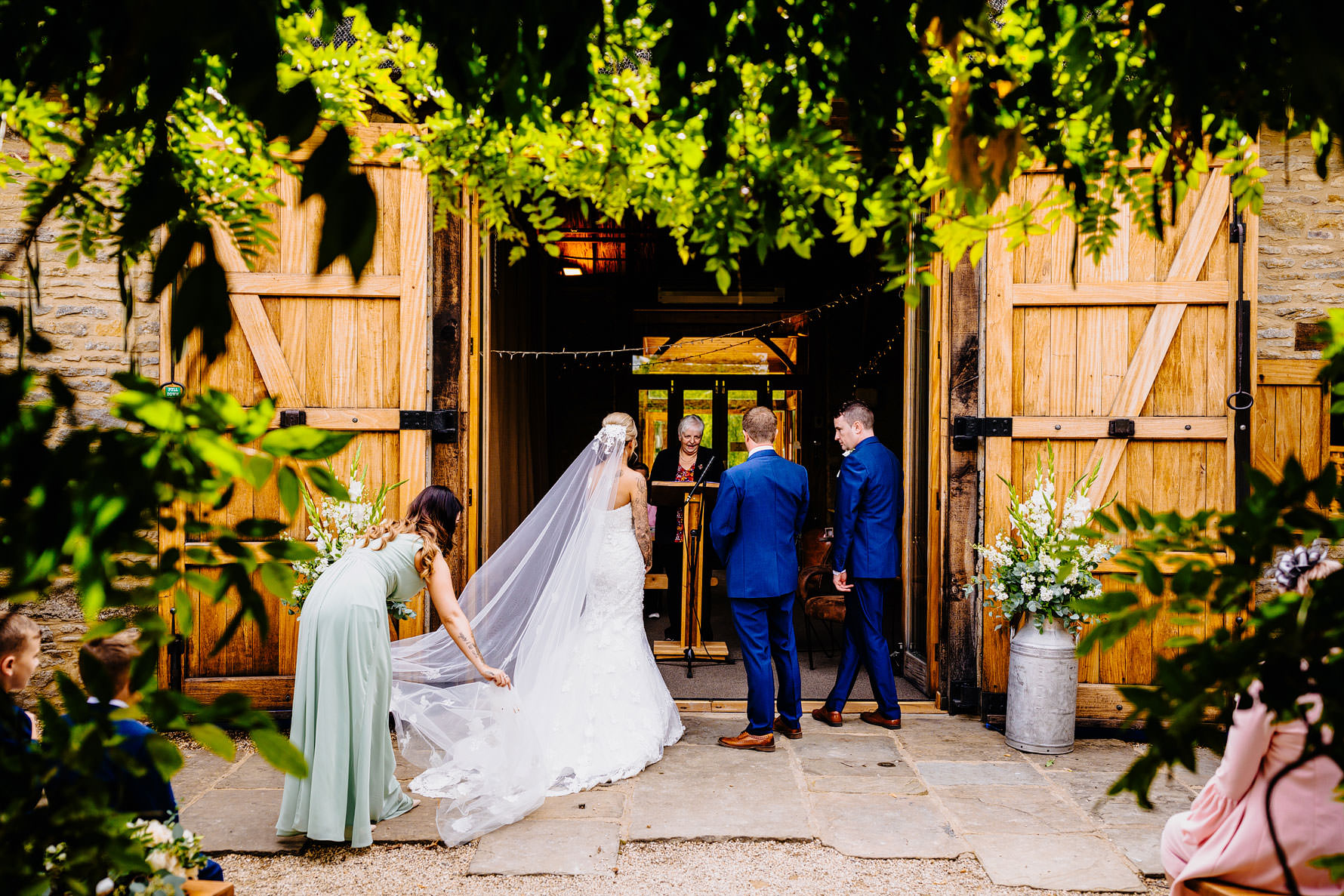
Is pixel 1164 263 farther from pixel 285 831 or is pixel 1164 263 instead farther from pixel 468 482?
pixel 285 831

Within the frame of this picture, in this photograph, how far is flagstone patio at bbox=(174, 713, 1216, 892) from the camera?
3.47 m

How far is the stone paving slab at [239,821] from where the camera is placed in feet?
11.7

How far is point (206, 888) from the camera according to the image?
225 centimetres

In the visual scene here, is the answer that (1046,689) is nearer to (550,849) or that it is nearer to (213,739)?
(550,849)

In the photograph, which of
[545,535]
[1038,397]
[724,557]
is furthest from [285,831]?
[1038,397]

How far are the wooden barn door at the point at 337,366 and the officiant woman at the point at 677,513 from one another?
2167mm

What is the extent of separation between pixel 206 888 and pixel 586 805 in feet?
6.53

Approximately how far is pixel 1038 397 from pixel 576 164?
12.9ft

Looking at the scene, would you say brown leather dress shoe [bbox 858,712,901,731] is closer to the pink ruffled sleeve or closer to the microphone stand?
the microphone stand

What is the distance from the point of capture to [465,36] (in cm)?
131

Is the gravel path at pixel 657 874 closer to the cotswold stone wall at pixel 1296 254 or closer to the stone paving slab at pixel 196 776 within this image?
the stone paving slab at pixel 196 776

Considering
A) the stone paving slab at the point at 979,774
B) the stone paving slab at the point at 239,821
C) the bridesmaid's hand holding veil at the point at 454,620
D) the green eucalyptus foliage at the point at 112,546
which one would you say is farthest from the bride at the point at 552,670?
the green eucalyptus foliage at the point at 112,546

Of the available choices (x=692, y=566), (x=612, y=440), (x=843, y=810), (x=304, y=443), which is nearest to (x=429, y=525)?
(x=612, y=440)

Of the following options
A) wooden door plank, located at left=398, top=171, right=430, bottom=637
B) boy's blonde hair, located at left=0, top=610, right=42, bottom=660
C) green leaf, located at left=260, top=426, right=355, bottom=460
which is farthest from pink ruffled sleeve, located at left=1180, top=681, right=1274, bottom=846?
wooden door plank, located at left=398, top=171, right=430, bottom=637
